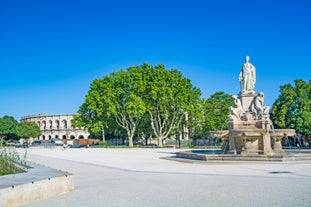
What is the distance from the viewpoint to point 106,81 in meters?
55.8

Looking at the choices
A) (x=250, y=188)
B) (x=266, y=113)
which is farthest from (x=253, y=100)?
(x=250, y=188)

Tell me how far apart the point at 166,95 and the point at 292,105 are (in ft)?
62.8

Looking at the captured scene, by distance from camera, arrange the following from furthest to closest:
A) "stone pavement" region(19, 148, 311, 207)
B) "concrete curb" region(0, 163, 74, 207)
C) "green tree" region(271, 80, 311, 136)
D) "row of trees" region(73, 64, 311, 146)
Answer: "row of trees" region(73, 64, 311, 146) < "green tree" region(271, 80, 311, 136) < "stone pavement" region(19, 148, 311, 207) < "concrete curb" region(0, 163, 74, 207)

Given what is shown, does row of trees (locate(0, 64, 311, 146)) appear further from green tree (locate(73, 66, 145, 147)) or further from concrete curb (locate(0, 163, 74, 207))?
concrete curb (locate(0, 163, 74, 207))

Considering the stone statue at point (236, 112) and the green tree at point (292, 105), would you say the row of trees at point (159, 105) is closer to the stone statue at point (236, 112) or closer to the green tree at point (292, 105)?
the green tree at point (292, 105)

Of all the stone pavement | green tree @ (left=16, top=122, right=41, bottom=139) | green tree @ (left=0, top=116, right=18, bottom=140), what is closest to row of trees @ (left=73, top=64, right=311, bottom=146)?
the stone pavement

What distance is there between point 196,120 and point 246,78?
34.2 m

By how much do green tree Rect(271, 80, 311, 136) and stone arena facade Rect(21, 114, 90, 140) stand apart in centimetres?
8683

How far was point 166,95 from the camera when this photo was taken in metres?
51.2

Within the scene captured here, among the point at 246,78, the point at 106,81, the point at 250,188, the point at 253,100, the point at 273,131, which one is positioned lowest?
the point at 250,188

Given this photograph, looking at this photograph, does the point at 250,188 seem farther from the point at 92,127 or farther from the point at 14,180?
the point at 92,127

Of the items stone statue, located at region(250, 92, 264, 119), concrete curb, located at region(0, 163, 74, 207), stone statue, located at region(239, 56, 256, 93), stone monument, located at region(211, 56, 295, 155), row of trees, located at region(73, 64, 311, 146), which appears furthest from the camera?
row of trees, located at region(73, 64, 311, 146)

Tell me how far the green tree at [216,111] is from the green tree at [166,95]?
535 cm

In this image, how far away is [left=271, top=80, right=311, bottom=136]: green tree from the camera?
49350 mm
